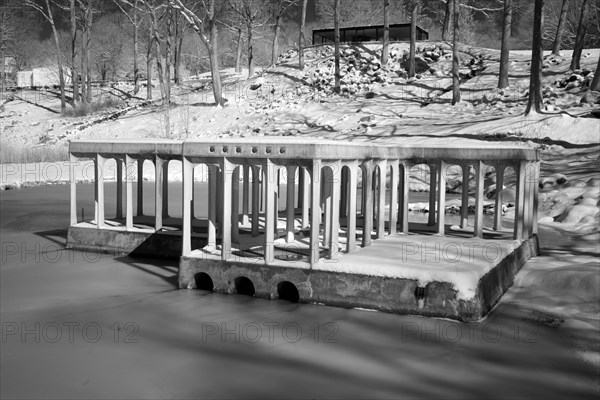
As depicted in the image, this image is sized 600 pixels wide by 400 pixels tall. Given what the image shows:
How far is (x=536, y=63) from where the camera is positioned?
27.8 metres

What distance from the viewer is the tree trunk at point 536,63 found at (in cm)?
2785

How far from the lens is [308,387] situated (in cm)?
725

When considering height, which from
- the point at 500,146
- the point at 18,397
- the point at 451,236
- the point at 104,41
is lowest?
the point at 18,397

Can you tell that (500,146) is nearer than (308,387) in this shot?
No

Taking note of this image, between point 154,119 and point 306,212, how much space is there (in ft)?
115

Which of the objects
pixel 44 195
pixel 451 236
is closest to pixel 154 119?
pixel 44 195

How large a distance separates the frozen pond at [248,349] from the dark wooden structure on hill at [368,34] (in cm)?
4804

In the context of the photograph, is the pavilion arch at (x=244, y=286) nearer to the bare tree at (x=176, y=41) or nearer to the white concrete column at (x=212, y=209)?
the white concrete column at (x=212, y=209)

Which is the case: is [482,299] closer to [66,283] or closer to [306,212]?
[306,212]

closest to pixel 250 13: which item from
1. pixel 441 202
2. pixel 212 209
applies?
pixel 441 202

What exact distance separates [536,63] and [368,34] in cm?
3187

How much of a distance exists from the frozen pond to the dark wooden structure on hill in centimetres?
4804

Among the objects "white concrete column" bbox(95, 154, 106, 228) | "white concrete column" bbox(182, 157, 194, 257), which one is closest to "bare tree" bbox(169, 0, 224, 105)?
"white concrete column" bbox(95, 154, 106, 228)

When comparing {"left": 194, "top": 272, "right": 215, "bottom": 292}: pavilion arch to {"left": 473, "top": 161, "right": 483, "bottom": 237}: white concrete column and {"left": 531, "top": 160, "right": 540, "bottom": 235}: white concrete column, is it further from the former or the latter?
{"left": 531, "top": 160, "right": 540, "bottom": 235}: white concrete column
